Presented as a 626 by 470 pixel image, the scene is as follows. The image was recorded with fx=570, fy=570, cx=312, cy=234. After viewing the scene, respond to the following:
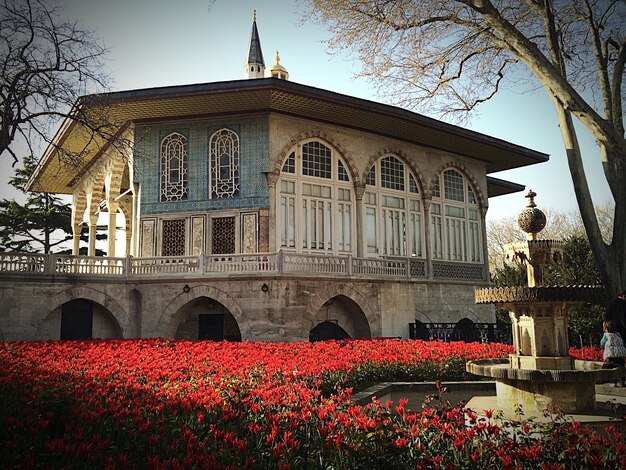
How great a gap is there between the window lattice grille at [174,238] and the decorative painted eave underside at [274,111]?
3.25 metres

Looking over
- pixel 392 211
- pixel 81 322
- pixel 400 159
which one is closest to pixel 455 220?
pixel 392 211

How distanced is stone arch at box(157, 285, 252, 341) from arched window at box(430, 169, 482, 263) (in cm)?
898

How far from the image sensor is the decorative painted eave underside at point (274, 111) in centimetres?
1678

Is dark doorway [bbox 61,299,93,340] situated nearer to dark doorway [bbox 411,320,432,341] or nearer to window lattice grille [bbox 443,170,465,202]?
dark doorway [bbox 411,320,432,341]

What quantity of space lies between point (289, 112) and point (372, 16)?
23.7ft

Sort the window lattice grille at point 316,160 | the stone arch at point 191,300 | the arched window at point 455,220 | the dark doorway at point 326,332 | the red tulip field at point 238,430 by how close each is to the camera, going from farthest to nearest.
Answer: the arched window at point 455,220 < the window lattice grille at point 316,160 < the dark doorway at point 326,332 < the stone arch at point 191,300 < the red tulip field at point 238,430

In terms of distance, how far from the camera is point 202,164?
1836 centimetres

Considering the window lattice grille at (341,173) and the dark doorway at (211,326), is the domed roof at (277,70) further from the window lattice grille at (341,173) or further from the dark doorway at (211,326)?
the dark doorway at (211,326)

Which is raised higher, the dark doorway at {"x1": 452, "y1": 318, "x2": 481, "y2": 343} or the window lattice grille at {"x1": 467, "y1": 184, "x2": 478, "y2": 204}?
the window lattice grille at {"x1": 467, "y1": 184, "x2": 478, "y2": 204}

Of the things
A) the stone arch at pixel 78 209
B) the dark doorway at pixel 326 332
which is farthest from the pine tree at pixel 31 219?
the dark doorway at pixel 326 332

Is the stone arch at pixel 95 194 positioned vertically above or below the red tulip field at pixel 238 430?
above

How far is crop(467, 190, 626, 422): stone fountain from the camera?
6.54 metres

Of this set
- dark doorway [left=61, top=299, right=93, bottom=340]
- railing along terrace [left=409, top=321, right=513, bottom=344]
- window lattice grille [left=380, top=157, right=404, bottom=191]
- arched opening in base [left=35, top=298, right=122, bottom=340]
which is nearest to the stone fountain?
railing along terrace [left=409, top=321, right=513, bottom=344]

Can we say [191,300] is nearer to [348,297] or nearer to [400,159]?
[348,297]
